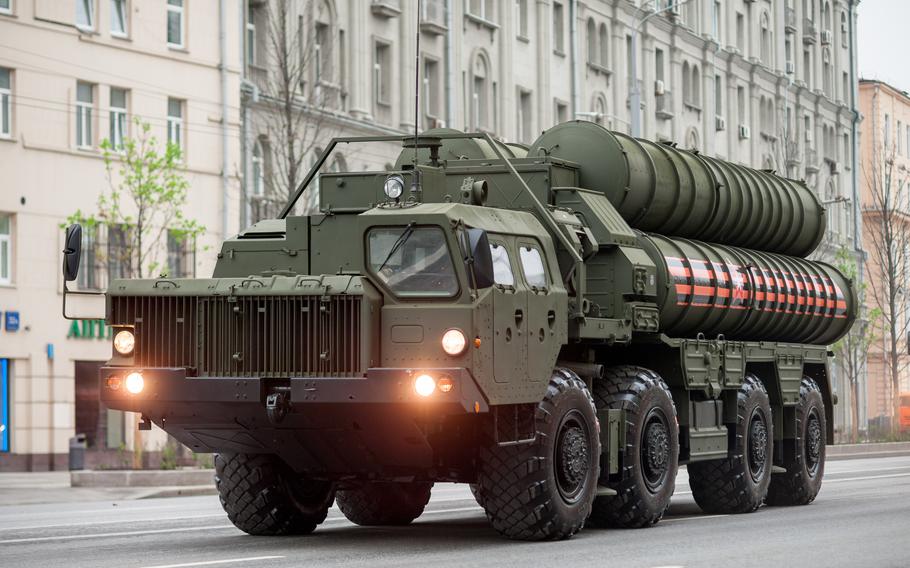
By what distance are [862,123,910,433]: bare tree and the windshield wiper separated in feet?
139

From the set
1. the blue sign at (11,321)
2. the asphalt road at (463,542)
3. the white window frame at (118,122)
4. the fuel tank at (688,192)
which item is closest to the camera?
the asphalt road at (463,542)

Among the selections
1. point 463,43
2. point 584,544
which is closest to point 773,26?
point 463,43

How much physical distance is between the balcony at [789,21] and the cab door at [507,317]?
2621 inches

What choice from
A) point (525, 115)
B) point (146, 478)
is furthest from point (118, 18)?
point (525, 115)

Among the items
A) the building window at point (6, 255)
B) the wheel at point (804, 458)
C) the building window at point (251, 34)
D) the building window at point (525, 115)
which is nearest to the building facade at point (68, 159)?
the building window at point (6, 255)

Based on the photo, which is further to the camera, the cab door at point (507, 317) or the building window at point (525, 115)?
the building window at point (525, 115)

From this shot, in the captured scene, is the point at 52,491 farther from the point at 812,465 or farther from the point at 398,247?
the point at 398,247

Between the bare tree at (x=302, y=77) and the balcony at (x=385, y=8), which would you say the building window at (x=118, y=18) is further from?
the balcony at (x=385, y=8)

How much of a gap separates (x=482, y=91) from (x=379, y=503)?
37116mm

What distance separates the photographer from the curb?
29750 millimetres

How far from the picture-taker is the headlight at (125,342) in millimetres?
15125

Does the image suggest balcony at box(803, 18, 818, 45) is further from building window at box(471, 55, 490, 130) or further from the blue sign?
the blue sign

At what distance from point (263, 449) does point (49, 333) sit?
2555 cm

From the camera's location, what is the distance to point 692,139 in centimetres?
6900
